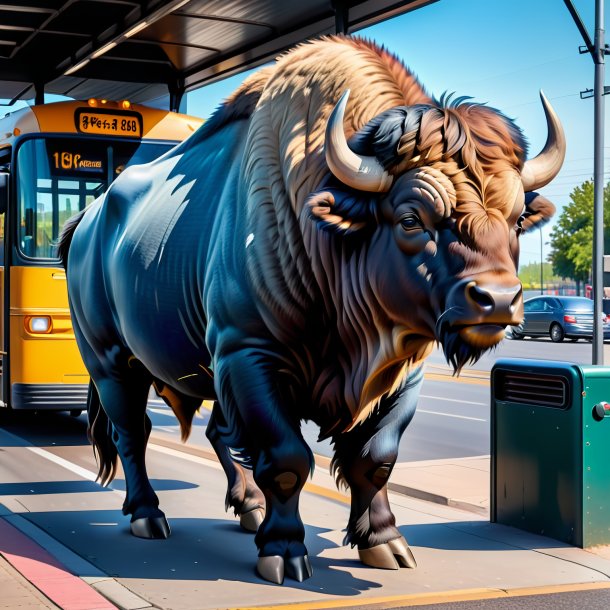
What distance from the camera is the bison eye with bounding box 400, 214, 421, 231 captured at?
15.7 ft

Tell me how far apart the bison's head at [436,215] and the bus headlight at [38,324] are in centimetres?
693

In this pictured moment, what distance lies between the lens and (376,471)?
573cm

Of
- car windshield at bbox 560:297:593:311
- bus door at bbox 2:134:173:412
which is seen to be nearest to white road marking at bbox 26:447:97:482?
bus door at bbox 2:134:173:412

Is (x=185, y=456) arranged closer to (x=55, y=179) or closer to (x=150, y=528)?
(x=55, y=179)

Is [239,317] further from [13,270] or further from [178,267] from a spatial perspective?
[13,270]

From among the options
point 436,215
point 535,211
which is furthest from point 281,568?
point 535,211

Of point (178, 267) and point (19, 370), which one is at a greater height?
point (178, 267)

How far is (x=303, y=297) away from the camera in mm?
5277

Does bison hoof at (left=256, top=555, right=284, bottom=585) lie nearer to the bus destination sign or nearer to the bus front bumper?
the bus front bumper

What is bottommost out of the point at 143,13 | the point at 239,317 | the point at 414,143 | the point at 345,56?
the point at 239,317

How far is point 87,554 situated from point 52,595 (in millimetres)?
903

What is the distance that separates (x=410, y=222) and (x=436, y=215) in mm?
131

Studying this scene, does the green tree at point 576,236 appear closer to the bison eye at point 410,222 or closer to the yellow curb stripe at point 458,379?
the yellow curb stripe at point 458,379

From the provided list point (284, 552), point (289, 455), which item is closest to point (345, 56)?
point (289, 455)
